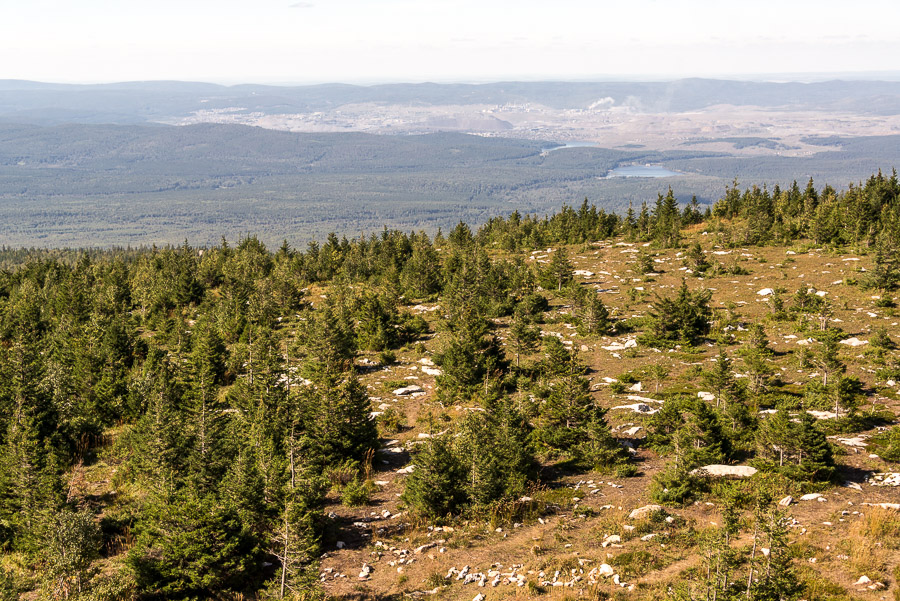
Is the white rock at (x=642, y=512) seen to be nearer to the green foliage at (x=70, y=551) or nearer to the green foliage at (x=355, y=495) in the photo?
the green foliage at (x=355, y=495)

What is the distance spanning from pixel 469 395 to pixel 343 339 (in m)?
12.3

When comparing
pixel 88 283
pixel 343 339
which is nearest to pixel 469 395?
pixel 343 339

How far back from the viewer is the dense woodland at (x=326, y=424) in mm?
19047

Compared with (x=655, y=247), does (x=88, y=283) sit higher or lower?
lower

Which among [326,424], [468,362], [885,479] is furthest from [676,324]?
[326,424]

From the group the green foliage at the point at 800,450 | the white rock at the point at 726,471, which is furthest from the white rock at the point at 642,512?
the green foliage at the point at 800,450

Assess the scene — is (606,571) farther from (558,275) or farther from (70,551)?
(558,275)

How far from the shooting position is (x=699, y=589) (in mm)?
14273

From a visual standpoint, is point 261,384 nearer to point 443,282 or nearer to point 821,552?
point 821,552

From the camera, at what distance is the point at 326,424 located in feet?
94.5

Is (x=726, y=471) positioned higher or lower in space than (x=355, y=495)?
higher

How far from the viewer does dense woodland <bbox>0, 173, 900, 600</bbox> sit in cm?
1905

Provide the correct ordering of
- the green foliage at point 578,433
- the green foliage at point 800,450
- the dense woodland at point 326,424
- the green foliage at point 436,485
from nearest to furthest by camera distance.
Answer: the dense woodland at point 326,424 < the green foliage at point 436,485 < the green foliage at point 800,450 < the green foliage at point 578,433

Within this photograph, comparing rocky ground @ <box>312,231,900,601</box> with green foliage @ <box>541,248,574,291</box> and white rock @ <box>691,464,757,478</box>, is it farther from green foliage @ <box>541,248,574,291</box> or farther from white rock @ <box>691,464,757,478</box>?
green foliage @ <box>541,248,574,291</box>
